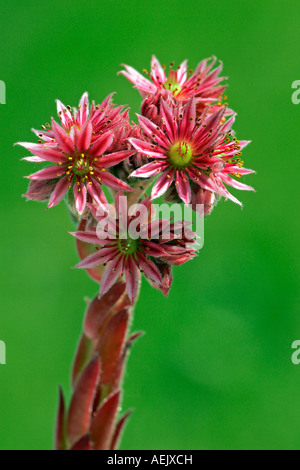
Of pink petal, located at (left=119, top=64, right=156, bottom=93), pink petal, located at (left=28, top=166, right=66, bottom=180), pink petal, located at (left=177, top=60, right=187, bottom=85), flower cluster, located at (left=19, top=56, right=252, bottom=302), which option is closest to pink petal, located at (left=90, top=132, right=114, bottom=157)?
flower cluster, located at (left=19, top=56, right=252, bottom=302)

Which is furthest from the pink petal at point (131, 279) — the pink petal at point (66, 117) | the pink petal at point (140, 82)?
the pink petal at point (140, 82)

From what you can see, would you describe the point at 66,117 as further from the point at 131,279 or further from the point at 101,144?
the point at 131,279

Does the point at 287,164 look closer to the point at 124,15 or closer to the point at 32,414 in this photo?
the point at 124,15

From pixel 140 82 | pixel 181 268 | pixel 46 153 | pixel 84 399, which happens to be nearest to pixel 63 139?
pixel 46 153

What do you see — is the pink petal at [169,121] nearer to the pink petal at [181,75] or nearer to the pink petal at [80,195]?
the pink petal at [80,195]

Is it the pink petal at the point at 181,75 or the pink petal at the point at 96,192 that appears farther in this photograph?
the pink petal at the point at 181,75

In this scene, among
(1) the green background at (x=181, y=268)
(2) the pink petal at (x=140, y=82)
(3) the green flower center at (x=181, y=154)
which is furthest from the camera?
(1) the green background at (x=181, y=268)
